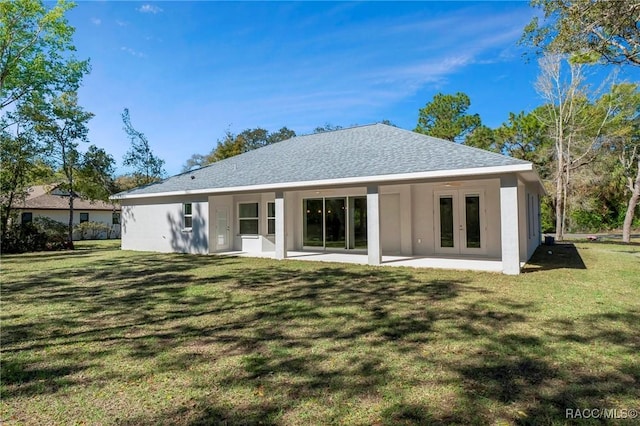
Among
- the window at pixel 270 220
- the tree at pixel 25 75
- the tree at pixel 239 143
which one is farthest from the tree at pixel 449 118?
the tree at pixel 25 75

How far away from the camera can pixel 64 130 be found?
22.1m

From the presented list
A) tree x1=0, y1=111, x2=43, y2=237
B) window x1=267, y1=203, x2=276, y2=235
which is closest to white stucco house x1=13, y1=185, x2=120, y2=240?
tree x1=0, y1=111, x2=43, y2=237

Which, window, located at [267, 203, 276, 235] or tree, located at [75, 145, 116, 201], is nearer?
window, located at [267, 203, 276, 235]

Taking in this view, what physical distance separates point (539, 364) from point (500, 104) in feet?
106

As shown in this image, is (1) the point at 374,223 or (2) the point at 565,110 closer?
(1) the point at 374,223

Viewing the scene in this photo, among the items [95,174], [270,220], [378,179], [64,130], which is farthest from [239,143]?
[378,179]

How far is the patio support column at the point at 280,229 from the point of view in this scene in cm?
1288

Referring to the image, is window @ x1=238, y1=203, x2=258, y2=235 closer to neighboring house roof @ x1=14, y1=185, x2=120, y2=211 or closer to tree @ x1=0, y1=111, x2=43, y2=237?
tree @ x1=0, y1=111, x2=43, y2=237

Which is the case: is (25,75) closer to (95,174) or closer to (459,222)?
(95,174)

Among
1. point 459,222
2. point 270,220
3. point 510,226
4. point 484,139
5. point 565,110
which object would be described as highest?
point 565,110

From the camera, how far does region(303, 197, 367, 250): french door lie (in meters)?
13.9

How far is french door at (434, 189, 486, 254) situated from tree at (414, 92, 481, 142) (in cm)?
2184

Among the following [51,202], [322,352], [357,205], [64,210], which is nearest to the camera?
[322,352]

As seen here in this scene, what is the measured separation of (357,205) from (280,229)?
3244mm
